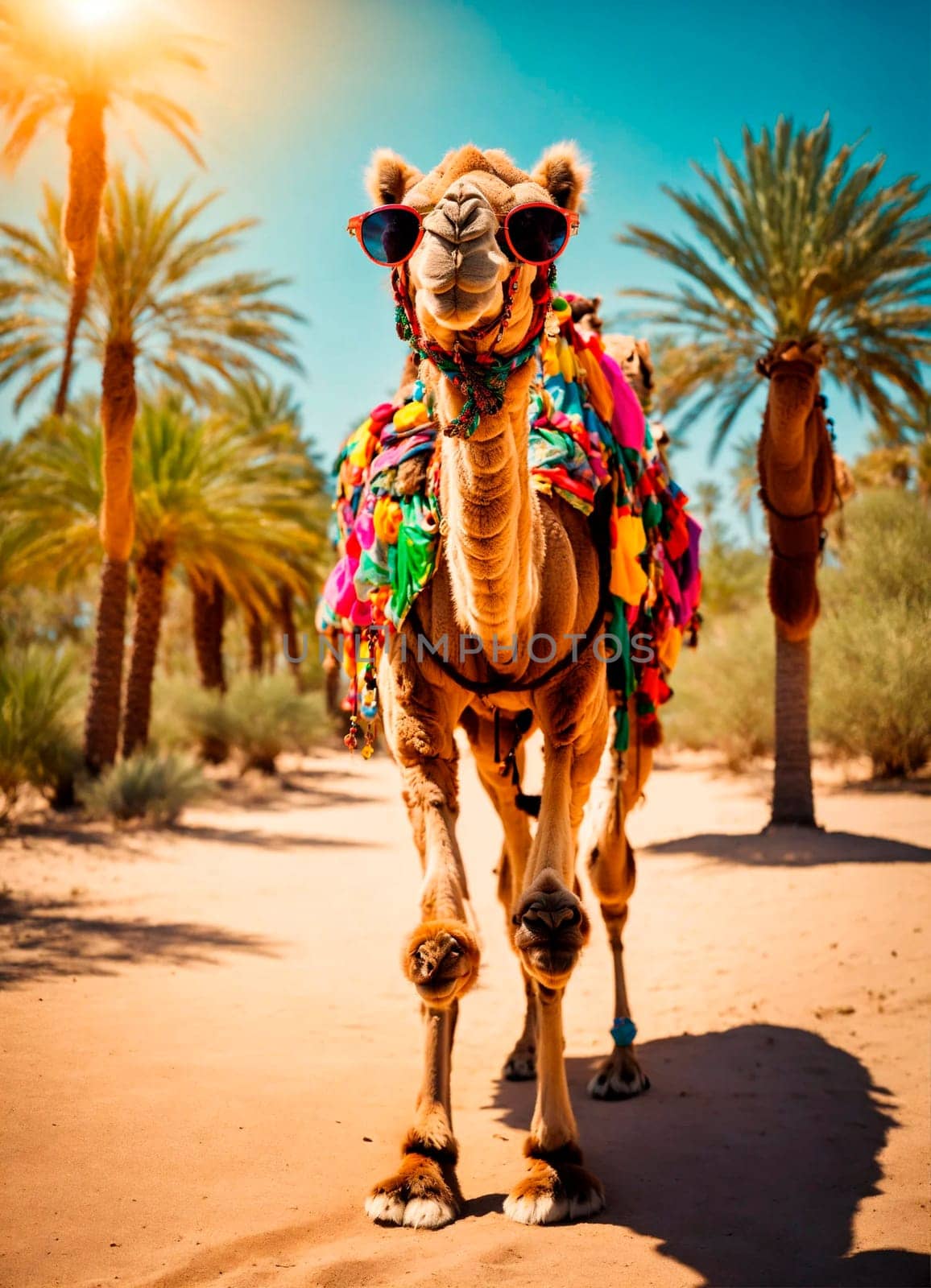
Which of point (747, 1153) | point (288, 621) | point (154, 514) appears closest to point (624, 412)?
point (747, 1153)

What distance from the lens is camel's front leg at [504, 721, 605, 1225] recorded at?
305cm

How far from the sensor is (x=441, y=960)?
9.95 feet

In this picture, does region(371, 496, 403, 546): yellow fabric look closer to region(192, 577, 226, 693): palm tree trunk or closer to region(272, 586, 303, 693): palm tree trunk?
region(192, 577, 226, 693): palm tree trunk

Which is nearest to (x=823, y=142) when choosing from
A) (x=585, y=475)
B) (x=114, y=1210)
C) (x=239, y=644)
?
(x=585, y=475)

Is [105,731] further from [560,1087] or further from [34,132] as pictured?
[560,1087]

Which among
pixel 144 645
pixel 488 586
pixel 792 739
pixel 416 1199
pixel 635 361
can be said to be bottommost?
pixel 416 1199

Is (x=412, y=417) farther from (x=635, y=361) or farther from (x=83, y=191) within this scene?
(x=83, y=191)

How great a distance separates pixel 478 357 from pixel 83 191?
33.8 ft

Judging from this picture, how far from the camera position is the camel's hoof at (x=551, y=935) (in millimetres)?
3031

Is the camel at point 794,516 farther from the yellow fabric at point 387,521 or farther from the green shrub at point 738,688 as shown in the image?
the yellow fabric at point 387,521

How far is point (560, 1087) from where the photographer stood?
3.50 meters

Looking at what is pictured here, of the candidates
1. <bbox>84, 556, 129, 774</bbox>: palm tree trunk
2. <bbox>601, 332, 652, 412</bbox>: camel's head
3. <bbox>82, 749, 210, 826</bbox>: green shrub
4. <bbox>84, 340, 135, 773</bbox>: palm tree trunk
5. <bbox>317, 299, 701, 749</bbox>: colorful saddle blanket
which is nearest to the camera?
<bbox>317, 299, 701, 749</bbox>: colorful saddle blanket

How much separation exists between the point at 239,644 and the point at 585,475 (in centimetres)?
3965

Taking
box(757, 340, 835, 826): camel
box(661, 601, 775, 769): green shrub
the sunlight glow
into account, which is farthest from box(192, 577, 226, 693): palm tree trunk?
box(757, 340, 835, 826): camel
